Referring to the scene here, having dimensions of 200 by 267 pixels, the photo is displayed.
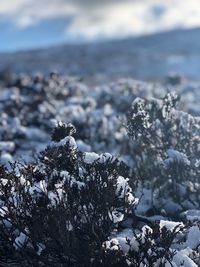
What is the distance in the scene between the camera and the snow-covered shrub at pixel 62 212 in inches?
203

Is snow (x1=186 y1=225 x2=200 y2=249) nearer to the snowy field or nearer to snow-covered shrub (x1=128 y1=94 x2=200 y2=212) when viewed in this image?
the snowy field

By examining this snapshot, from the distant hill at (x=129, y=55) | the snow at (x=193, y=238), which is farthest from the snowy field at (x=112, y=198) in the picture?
the distant hill at (x=129, y=55)

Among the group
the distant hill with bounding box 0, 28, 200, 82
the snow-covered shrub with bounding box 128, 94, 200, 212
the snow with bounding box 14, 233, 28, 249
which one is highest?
the distant hill with bounding box 0, 28, 200, 82

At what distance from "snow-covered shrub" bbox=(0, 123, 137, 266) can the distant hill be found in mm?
83811

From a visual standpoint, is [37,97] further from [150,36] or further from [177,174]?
[150,36]

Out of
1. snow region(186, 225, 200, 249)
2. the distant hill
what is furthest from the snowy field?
the distant hill

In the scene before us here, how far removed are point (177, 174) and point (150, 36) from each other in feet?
446

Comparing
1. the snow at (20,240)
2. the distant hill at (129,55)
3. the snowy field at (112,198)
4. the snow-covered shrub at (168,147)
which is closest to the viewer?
the snowy field at (112,198)

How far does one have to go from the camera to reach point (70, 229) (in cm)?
523

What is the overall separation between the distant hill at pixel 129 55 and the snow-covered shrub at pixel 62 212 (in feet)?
275

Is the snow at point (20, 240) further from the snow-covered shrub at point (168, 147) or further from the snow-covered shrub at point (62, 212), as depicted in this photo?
the snow-covered shrub at point (168, 147)

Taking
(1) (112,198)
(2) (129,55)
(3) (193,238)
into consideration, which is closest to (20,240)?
(1) (112,198)

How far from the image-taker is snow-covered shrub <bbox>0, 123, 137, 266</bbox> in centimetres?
516

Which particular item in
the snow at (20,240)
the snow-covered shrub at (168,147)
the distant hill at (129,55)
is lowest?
the snow at (20,240)
